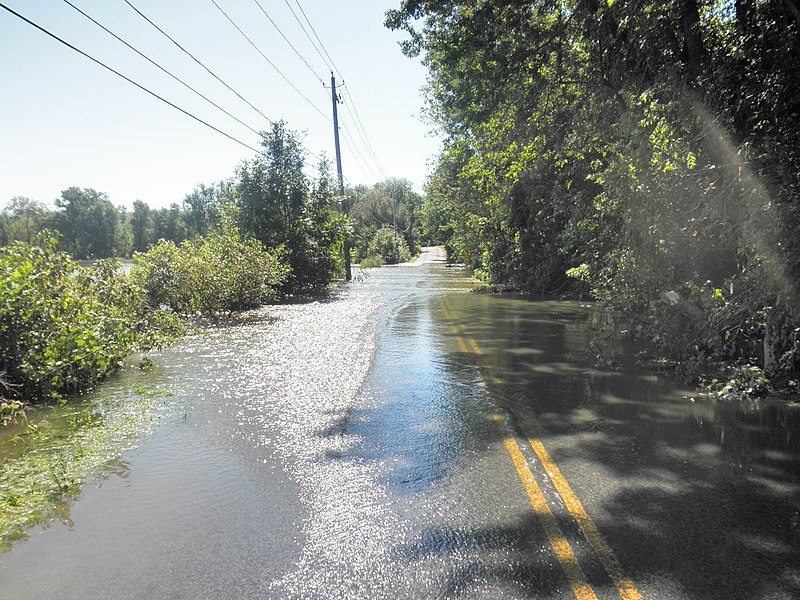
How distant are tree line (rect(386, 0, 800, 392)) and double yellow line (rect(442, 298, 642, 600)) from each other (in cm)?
399

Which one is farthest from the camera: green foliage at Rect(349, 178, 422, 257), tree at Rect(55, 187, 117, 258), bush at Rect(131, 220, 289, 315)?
tree at Rect(55, 187, 117, 258)

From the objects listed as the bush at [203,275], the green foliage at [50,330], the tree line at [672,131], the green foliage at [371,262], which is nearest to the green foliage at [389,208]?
the green foliage at [371,262]

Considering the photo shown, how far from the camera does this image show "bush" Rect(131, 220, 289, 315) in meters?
17.8

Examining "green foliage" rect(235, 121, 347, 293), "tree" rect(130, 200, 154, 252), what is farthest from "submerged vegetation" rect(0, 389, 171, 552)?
"tree" rect(130, 200, 154, 252)

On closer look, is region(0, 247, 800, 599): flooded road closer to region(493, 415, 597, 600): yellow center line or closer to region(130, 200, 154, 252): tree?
region(493, 415, 597, 600): yellow center line

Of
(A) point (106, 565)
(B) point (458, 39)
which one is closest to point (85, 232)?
(B) point (458, 39)

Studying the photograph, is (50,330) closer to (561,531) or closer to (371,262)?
(561,531)

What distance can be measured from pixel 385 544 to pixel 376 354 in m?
7.31

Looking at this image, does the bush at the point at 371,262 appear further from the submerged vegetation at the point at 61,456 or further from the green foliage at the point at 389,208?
the submerged vegetation at the point at 61,456

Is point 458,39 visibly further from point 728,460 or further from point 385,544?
point 385,544

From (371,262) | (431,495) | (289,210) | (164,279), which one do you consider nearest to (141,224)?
(371,262)

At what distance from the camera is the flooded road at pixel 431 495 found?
3457 millimetres

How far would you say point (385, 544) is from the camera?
12.6 ft

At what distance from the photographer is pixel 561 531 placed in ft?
13.1
